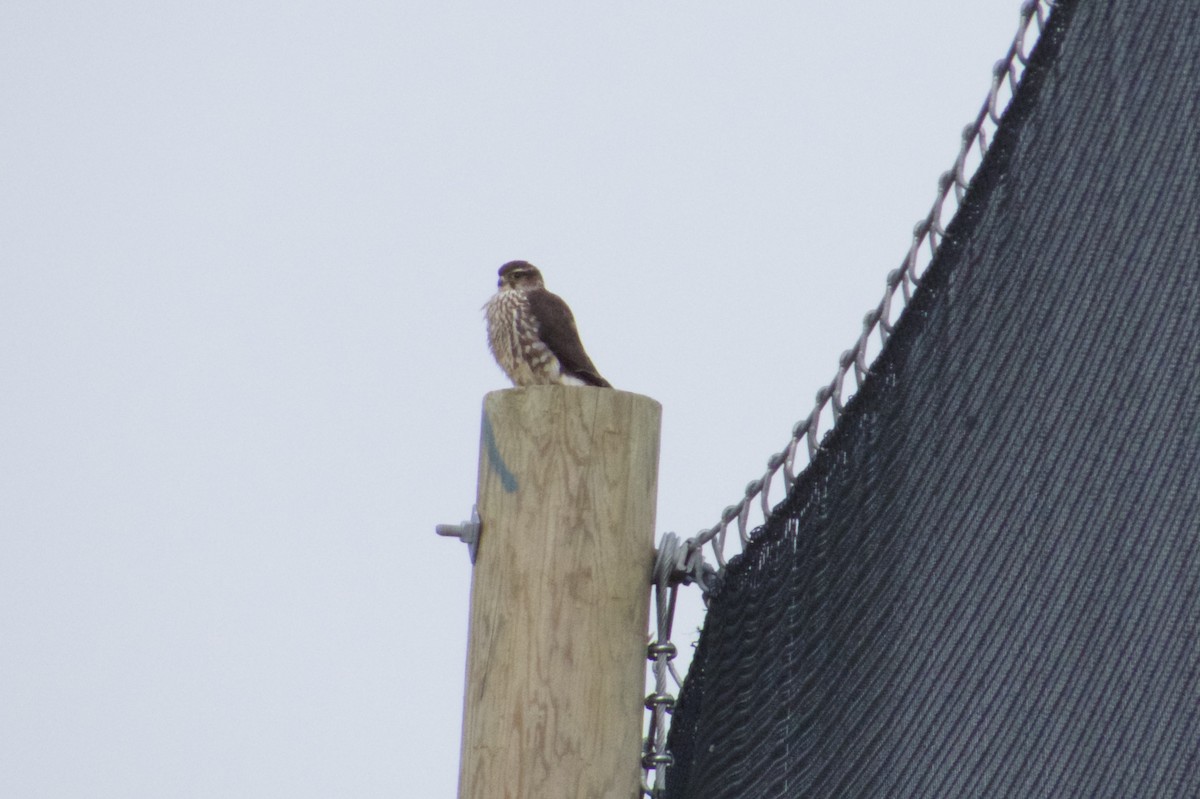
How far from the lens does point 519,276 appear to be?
19.7 ft

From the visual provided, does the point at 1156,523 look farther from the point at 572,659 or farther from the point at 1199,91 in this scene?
the point at 572,659

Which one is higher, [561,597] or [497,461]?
[497,461]

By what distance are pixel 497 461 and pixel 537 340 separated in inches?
119

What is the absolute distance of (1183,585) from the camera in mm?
1917

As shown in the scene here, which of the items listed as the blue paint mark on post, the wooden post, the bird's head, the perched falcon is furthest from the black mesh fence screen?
the bird's head

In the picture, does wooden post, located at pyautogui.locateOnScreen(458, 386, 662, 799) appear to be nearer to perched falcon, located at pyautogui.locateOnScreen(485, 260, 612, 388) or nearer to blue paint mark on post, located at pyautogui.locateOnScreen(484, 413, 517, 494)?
blue paint mark on post, located at pyautogui.locateOnScreen(484, 413, 517, 494)

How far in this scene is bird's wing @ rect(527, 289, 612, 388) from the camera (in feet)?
17.3

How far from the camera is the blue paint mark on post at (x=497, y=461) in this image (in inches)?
90.5

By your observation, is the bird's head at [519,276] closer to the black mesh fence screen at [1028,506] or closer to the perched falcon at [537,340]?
the perched falcon at [537,340]

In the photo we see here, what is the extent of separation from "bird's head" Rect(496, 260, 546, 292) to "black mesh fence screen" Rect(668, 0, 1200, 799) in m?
3.64

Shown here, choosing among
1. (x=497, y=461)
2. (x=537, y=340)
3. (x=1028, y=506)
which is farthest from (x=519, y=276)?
(x=1028, y=506)

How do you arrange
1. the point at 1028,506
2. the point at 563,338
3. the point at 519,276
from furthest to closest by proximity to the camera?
the point at 519,276 < the point at 563,338 < the point at 1028,506

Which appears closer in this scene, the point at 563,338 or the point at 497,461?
the point at 497,461

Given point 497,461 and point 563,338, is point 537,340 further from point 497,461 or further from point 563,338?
point 497,461
